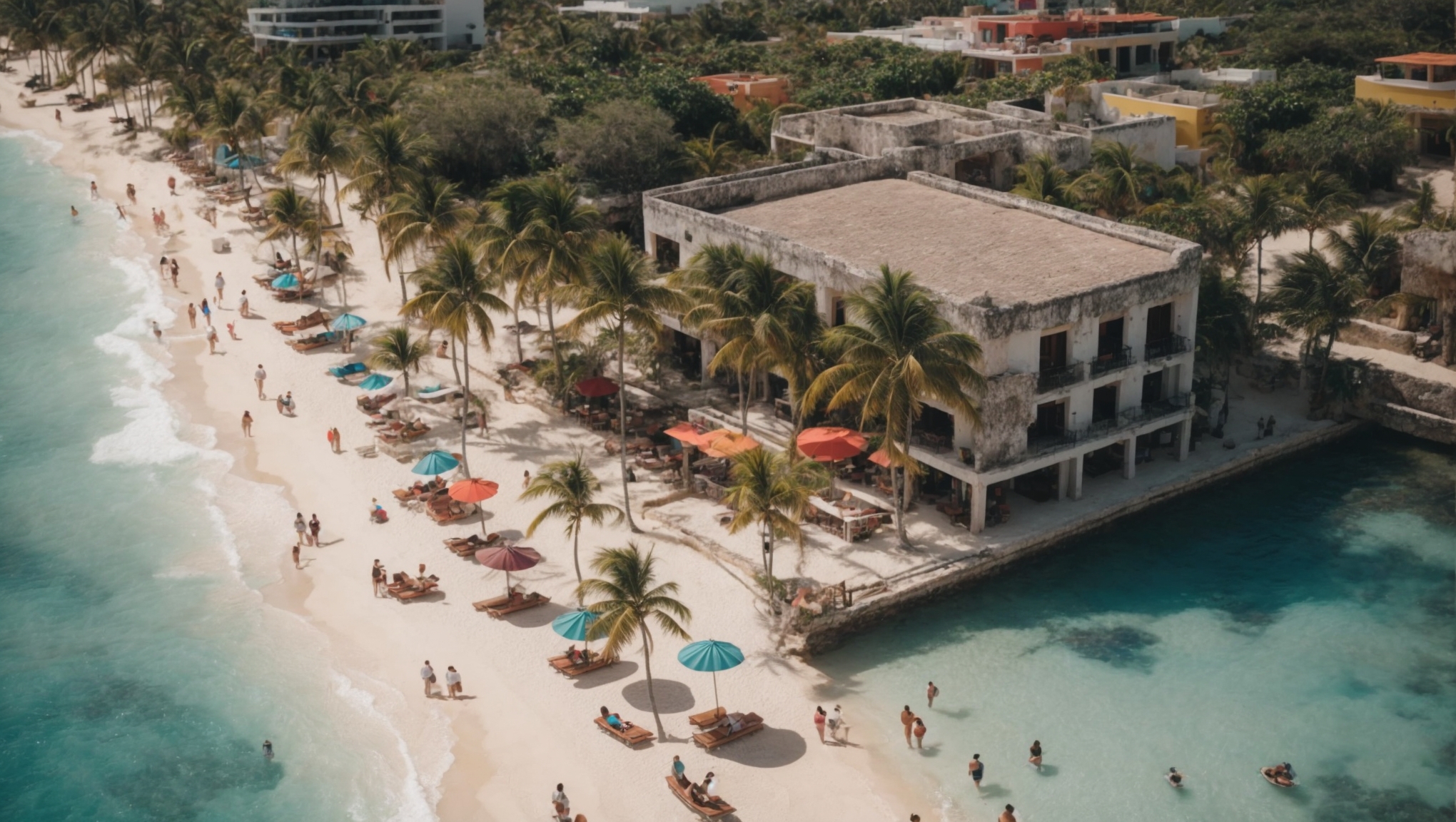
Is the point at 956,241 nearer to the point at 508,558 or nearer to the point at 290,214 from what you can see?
the point at 508,558

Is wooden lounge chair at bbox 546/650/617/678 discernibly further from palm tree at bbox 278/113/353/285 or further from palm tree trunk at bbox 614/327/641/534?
palm tree at bbox 278/113/353/285

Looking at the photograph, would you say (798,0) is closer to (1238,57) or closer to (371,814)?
(1238,57)

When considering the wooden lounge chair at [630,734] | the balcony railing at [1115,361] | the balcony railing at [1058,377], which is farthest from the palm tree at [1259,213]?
the wooden lounge chair at [630,734]

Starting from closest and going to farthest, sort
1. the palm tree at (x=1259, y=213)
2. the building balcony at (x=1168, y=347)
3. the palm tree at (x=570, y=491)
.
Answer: the palm tree at (x=570, y=491), the building balcony at (x=1168, y=347), the palm tree at (x=1259, y=213)

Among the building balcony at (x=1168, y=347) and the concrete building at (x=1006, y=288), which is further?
the building balcony at (x=1168, y=347)

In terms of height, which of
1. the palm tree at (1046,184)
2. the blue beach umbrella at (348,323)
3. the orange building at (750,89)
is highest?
the orange building at (750,89)

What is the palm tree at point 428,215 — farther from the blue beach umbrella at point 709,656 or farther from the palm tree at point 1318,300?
the palm tree at point 1318,300

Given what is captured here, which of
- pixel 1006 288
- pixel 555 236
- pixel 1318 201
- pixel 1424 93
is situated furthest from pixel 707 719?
pixel 1424 93
